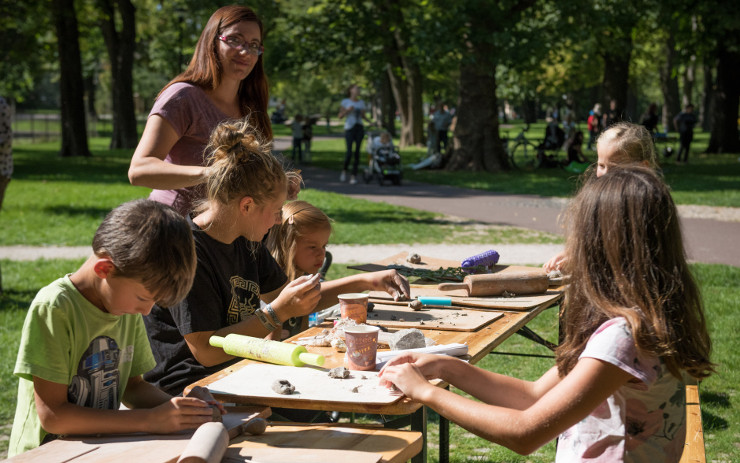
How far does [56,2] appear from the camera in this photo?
24.0 m

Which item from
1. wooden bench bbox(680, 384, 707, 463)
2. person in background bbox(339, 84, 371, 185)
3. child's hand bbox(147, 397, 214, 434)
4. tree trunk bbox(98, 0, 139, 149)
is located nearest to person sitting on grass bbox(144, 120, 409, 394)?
child's hand bbox(147, 397, 214, 434)

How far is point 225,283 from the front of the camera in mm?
3105

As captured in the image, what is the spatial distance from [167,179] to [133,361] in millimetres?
1114

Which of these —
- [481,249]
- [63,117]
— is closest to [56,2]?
[63,117]

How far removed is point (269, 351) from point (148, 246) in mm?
647

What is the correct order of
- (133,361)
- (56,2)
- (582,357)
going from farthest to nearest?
(56,2)
(133,361)
(582,357)

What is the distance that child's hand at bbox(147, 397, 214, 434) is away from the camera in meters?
2.22

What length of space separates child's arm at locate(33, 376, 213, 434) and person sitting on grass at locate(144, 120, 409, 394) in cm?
62

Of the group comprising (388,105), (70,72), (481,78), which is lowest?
(481,78)

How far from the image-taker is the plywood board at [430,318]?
3263 millimetres

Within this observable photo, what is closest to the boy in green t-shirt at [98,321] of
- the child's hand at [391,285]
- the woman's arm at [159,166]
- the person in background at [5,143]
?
the woman's arm at [159,166]

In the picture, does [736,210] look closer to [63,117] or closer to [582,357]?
[582,357]

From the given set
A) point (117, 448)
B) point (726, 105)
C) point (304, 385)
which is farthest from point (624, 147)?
point (726, 105)

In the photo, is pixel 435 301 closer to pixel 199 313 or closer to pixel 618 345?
pixel 199 313
